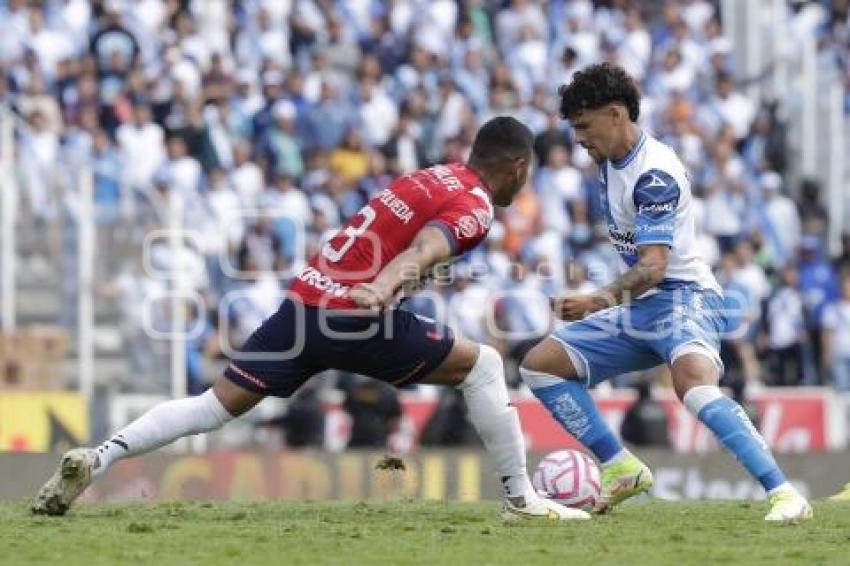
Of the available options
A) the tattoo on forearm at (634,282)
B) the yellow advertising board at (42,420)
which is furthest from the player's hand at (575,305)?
the yellow advertising board at (42,420)

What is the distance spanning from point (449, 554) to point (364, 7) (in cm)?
1702

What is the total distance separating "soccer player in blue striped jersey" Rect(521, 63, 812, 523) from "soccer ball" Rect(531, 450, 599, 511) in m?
0.08

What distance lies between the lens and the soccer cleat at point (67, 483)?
435 inches

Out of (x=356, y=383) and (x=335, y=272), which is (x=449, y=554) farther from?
(x=356, y=383)

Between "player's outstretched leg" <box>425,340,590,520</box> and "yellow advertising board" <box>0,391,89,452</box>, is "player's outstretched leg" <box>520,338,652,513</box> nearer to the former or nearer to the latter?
"player's outstretched leg" <box>425,340,590,520</box>

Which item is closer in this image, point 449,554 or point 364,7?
point 449,554

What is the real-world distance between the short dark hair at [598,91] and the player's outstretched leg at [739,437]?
153 centimetres

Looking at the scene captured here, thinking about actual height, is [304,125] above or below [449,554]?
above

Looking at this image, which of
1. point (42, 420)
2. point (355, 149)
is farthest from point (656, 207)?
point (355, 149)

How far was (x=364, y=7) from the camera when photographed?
25.9 metres

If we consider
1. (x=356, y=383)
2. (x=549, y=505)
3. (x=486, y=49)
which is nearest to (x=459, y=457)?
(x=356, y=383)

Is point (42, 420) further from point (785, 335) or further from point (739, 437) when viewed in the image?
point (739, 437)

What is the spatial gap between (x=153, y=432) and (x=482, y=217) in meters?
2.19

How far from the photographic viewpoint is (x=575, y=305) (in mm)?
10820
